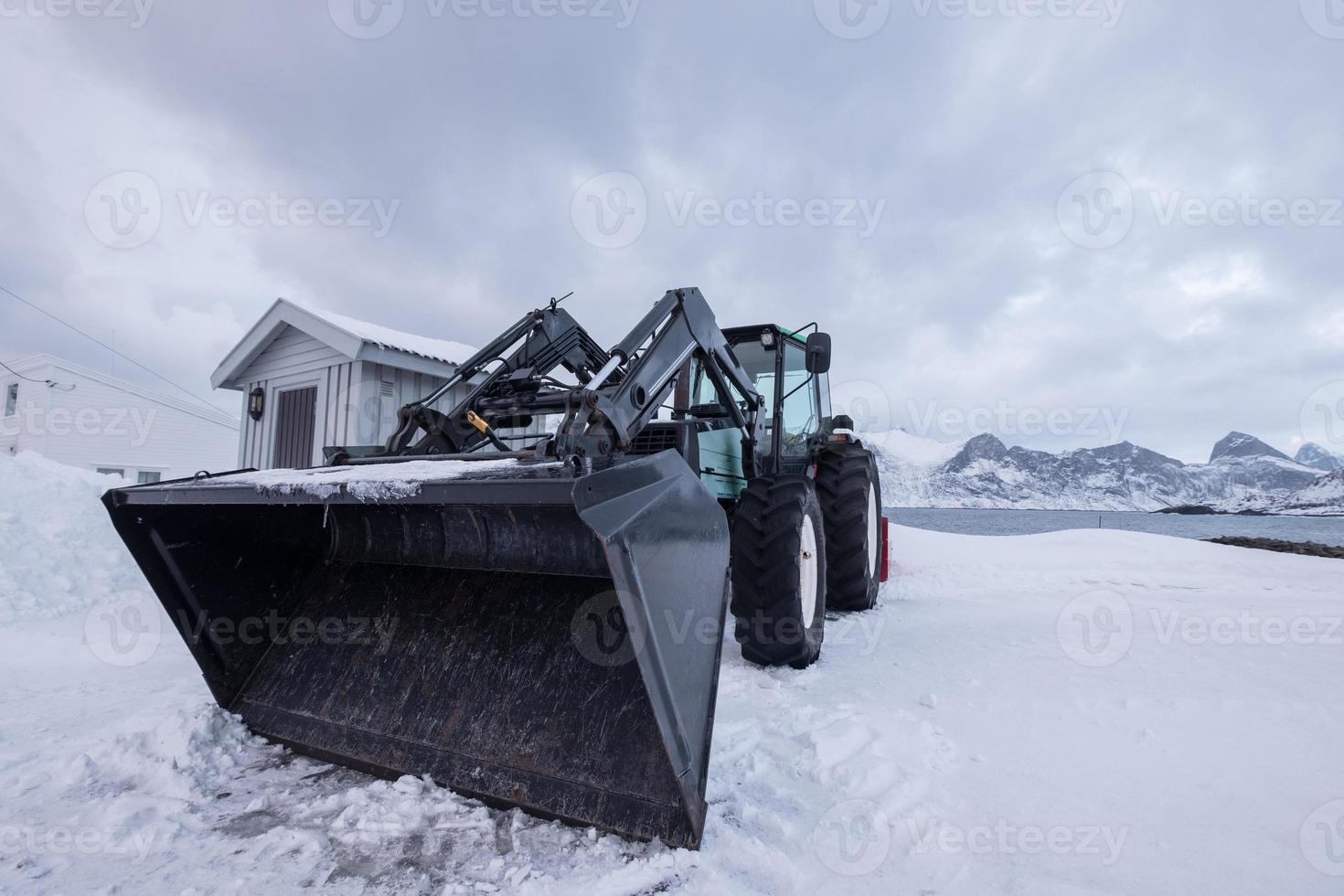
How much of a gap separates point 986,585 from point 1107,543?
4.34 meters

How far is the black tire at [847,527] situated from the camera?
16.5ft

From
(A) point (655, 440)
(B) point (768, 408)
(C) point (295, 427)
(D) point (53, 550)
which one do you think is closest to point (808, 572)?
(A) point (655, 440)

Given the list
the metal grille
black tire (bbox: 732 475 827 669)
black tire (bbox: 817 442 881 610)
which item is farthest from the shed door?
black tire (bbox: 732 475 827 669)

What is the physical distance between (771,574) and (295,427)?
7171 millimetres

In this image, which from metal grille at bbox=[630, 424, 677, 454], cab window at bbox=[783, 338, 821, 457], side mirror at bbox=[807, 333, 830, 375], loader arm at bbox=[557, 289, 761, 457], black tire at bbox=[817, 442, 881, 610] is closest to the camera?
loader arm at bbox=[557, 289, 761, 457]

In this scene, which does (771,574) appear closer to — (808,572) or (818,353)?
(808,572)

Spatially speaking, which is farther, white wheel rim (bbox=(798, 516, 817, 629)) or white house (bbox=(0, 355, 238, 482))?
white house (bbox=(0, 355, 238, 482))

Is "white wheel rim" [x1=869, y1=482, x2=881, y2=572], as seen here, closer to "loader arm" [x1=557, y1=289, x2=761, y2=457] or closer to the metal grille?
"loader arm" [x1=557, y1=289, x2=761, y2=457]

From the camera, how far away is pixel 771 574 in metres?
3.46

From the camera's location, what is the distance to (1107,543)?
33.6 feet

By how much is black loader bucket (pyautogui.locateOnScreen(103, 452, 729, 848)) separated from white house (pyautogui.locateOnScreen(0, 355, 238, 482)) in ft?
49.9

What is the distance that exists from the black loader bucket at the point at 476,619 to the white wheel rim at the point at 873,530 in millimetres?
3765

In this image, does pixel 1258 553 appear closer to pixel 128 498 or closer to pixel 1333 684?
pixel 1333 684

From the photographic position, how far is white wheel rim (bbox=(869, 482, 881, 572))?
18.9 ft
